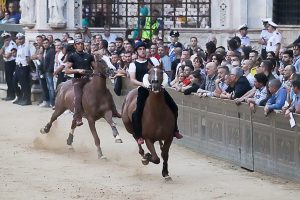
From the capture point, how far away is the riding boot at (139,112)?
661 inches

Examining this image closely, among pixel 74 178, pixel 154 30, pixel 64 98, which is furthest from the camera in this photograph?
pixel 154 30

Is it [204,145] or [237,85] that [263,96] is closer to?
[237,85]

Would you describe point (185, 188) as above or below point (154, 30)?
below

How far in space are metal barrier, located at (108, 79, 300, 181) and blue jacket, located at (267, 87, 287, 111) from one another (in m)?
0.13

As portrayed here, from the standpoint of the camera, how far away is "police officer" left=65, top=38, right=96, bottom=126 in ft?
65.5

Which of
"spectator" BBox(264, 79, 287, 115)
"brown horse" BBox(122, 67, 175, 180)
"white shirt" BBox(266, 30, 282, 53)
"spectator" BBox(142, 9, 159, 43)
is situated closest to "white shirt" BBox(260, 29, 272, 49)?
"white shirt" BBox(266, 30, 282, 53)

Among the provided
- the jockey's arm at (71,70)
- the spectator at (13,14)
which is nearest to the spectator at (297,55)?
the jockey's arm at (71,70)

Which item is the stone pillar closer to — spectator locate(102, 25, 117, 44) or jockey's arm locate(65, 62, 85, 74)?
spectator locate(102, 25, 117, 44)

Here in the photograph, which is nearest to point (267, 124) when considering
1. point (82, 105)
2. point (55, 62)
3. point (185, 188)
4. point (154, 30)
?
point (185, 188)

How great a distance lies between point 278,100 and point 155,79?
187 cm

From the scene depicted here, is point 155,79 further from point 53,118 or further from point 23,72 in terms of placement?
point 23,72

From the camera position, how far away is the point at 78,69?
20.1 m

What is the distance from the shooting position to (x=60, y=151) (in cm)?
2061

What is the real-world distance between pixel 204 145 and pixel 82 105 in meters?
2.28
